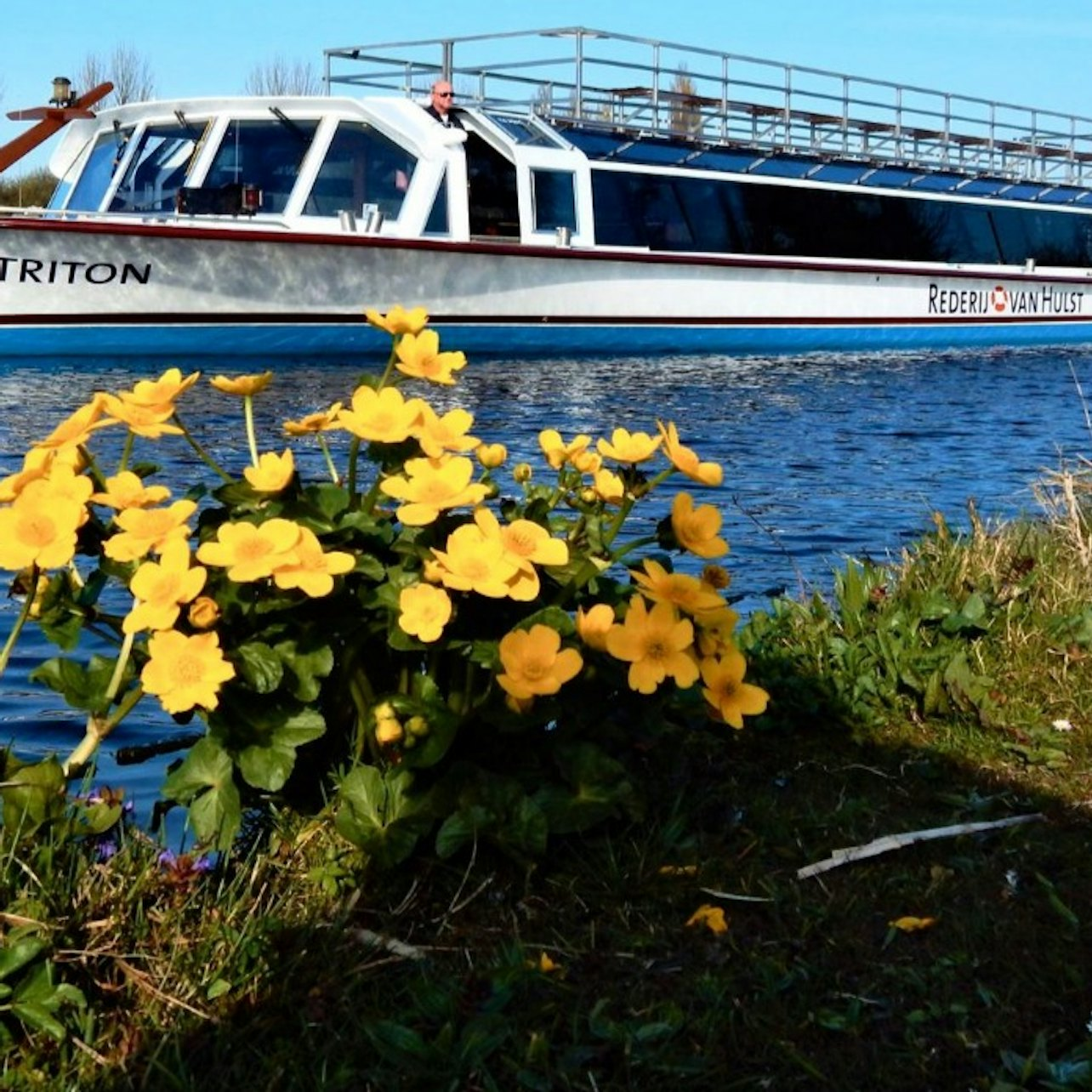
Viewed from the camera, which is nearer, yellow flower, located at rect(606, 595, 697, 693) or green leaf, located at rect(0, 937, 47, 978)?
green leaf, located at rect(0, 937, 47, 978)

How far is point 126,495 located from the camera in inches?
108

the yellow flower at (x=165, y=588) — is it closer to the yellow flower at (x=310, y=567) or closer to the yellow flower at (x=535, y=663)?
the yellow flower at (x=310, y=567)

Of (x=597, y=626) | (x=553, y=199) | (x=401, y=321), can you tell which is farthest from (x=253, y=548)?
(x=553, y=199)

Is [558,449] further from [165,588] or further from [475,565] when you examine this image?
[165,588]

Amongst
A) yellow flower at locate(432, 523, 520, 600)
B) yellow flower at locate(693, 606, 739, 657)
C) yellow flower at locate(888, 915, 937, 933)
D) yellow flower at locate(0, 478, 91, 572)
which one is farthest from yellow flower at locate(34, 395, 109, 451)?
yellow flower at locate(888, 915, 937, 933)

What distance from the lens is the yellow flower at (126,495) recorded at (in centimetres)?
273

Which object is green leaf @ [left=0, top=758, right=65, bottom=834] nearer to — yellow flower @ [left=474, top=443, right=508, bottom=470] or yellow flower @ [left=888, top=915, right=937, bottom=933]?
yellow flower @ [left=474, top=443, right=508, bottom=470]

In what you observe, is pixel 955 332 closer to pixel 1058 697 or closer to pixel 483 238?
pixel 483 238

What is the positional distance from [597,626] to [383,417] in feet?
1.66

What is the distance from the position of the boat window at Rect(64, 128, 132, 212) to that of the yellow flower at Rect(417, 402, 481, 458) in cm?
1464

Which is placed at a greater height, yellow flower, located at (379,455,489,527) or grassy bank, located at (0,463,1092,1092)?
yellow flower, located at (379,455,489,527)

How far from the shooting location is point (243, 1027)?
227 centimetres

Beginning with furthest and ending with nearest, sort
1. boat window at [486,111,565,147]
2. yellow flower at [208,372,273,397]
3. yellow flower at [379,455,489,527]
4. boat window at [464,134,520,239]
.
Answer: boat window at [486,111,565,147]
boat window at [464,134,520,239]
yellow flower at [208,372,273,397]
yellow flower at [379,455,489,527]

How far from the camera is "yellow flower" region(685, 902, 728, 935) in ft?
8.48
